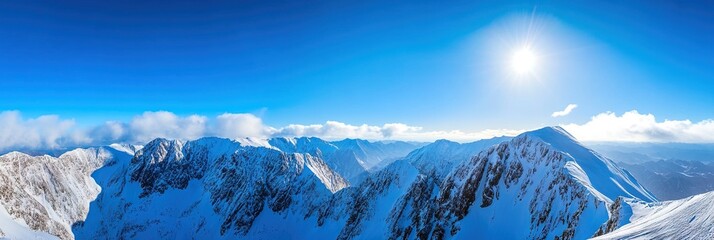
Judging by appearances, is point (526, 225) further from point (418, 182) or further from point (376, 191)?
point (376, 191)

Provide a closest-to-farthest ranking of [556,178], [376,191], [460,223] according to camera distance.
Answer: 1. [556,178]
2. [460,223]
3. [376,191]

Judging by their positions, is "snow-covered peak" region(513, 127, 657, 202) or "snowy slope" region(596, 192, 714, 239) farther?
"snow-covered peak" region(513, 127, 657, 202)

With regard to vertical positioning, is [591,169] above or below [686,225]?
below

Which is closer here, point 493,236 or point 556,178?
point 556,178

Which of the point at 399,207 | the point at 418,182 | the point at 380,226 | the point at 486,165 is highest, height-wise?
the point at 486,165

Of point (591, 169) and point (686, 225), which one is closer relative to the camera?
point (686, 225)

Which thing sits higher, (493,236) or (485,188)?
(485,188)

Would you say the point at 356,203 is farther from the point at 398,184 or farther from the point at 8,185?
the point at 8,185

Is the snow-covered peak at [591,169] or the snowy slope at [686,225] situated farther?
the snow-covered peak at [591,169]

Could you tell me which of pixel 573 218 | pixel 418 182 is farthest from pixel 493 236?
pixel 418 182

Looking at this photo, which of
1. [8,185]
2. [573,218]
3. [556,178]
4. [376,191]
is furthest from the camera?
[376,191]
